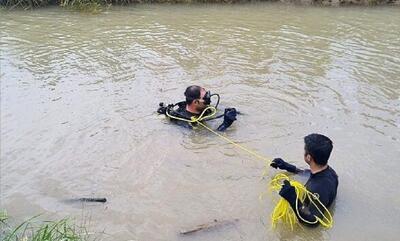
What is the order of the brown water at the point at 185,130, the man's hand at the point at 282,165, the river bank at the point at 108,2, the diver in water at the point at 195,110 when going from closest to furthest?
1. the brown water at the point at 185,130
2. the man's hand at the point at 282,165
3. the diver in water at the point at 195,110
4. the river bank at the point at 108,2

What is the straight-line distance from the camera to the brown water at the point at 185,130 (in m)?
5.47

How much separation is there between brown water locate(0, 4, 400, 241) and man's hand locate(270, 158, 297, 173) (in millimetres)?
290

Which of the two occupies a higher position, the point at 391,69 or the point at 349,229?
the point at 391,69

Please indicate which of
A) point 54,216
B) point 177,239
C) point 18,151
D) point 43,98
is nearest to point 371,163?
point 177,239

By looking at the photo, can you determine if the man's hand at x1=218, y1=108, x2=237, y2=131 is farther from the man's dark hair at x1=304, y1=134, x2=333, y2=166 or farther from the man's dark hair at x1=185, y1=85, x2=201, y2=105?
the man's dark hair at x1=304, y1=134, x2=333, y2=166

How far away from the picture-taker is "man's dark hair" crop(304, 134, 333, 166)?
4.95m

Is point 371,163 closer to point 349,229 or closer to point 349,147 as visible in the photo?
point 349,147

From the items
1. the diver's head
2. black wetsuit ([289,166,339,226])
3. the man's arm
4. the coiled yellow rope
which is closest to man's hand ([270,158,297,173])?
the man's arm

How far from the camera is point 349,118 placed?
24.8ft

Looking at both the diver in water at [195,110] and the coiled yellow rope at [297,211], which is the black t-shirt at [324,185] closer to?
the coiled yellow rope at [297,211]

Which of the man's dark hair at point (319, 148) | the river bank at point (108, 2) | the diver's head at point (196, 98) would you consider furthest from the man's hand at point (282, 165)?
the river bank at point (108, 2)

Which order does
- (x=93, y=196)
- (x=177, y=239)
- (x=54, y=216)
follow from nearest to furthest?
(x=177, y=239), (x=54, y=216), (x=93, y=196)

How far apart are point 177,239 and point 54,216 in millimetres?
1379

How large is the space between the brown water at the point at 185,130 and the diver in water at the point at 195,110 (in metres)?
0.19
